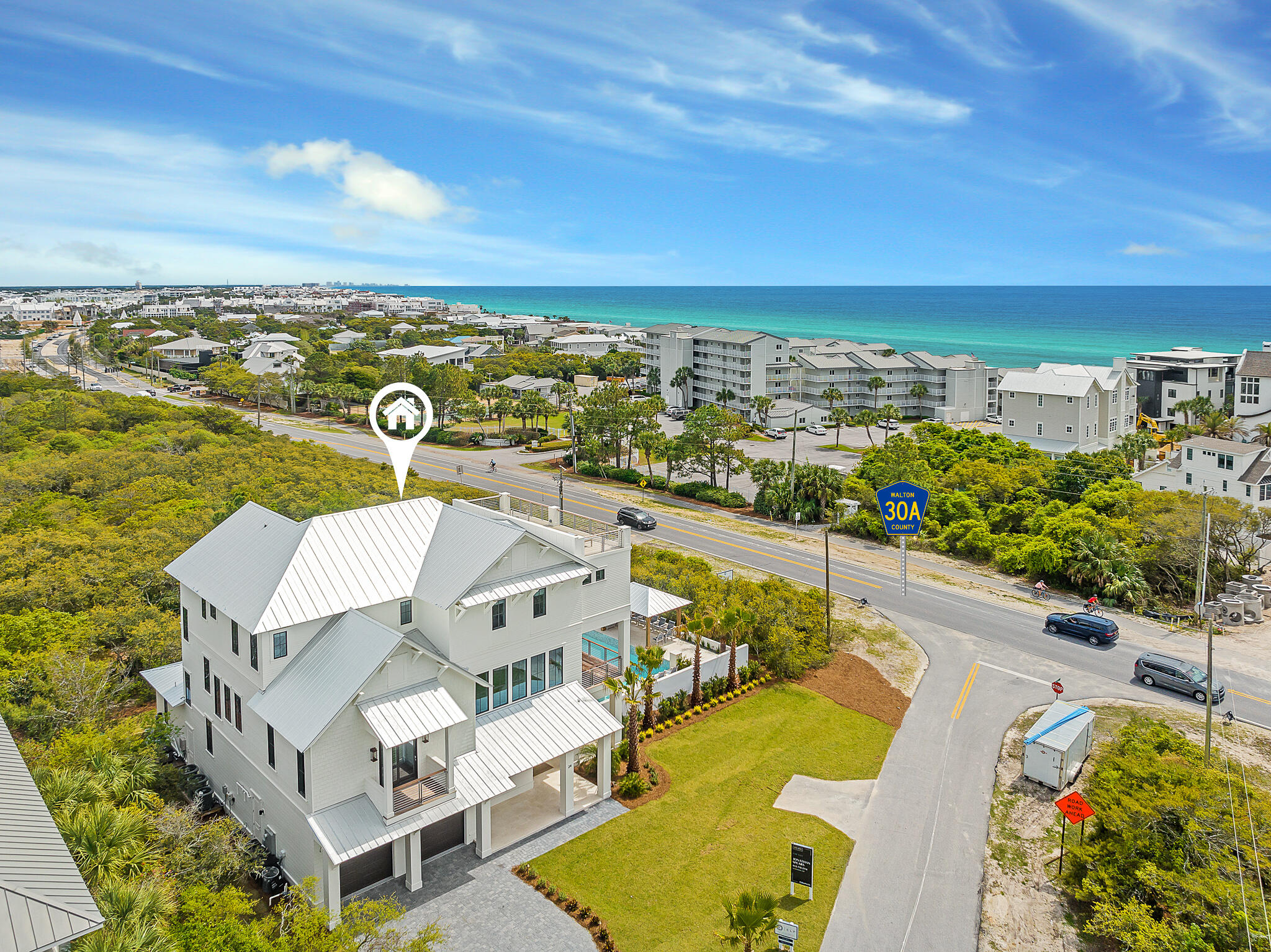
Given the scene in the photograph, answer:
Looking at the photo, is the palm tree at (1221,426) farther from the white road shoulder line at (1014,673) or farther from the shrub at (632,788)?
the shrub at (632,788)

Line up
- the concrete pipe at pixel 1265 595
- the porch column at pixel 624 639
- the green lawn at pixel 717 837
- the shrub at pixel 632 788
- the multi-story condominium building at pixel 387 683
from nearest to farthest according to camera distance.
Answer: the multi-story condominium building at pixel 387 683, the green lawn at pixel 717 837, the shrub at pixel 632 788, the porch column at pixel 624 639, the concrete pipe at pixel 1265 595

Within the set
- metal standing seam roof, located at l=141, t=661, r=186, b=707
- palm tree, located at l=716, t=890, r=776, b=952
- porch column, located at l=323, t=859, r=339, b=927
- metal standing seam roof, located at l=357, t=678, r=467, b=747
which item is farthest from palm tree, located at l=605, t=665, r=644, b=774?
metal standing seam roof, located at l=141, t=661, r=186, b=707

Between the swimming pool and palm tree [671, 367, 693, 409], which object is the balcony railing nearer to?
the swimming pool

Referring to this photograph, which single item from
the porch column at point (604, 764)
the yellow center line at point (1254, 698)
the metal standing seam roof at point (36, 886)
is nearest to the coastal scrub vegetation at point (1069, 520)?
the yellow center line at point (1254, 698)

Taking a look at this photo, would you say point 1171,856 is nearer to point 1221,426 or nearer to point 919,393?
point 1221,426

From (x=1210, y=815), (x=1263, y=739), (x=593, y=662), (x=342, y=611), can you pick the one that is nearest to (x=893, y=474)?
(x=1263, y=739)

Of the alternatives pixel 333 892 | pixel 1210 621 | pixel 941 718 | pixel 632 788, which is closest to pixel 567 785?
pixel 632 788

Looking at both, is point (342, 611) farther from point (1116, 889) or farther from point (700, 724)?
point (1116, 889)
